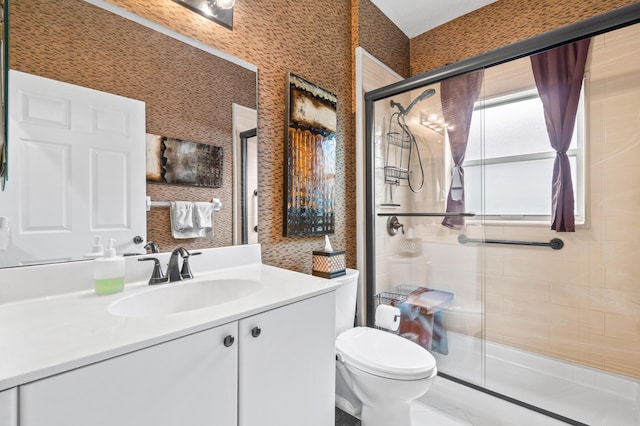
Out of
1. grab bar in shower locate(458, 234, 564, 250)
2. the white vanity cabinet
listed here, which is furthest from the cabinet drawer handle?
grab bar in shower locate(458, 234, 564, 250)

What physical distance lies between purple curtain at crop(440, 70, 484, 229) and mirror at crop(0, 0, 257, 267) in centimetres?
125

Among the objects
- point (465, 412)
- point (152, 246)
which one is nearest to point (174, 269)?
point (152, 246)

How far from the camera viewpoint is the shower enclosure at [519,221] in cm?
165

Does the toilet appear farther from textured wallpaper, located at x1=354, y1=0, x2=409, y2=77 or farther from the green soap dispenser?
textured wallpaper, located at x1=354, y1=0, x2=409, y2=77

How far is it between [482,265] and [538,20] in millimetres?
1732

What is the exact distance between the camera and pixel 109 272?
96 centimetres

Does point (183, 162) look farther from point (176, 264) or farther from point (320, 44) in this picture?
point (320, 44)

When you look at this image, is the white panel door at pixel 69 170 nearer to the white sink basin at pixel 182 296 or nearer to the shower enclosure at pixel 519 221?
the white sink basin at pixel 182 296

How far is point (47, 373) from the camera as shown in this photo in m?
0.52

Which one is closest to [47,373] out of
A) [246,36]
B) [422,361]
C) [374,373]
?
[374,373]

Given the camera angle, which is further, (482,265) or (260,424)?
(482,265)

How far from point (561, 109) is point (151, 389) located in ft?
7.74

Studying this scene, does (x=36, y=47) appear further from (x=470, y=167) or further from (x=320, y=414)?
(x=470, y=167)

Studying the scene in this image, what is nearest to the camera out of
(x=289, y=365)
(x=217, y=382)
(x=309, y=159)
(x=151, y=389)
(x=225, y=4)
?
(x=151, y=389)
